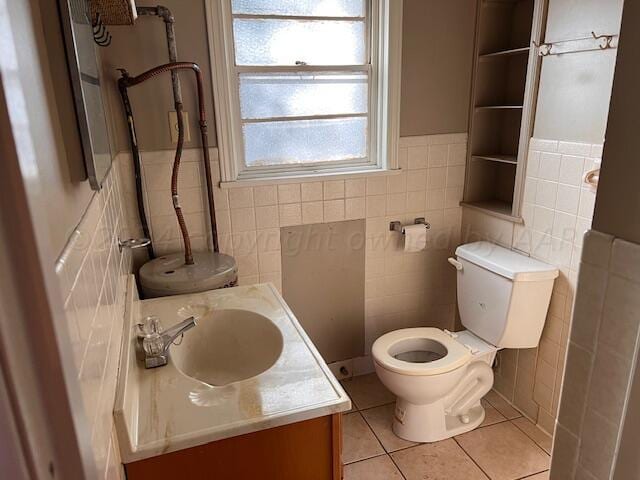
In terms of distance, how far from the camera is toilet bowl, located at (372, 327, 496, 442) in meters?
2.09

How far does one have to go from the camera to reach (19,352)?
15.2 inches

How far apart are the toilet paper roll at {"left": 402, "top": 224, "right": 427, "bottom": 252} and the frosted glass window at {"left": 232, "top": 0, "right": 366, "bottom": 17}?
108 cm

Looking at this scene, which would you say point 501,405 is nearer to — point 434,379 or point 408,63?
point 434,379

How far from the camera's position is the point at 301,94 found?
232cm

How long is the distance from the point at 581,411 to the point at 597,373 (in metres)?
0.08

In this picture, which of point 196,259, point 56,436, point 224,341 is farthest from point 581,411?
point 196,259

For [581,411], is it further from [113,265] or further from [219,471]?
[113,265]

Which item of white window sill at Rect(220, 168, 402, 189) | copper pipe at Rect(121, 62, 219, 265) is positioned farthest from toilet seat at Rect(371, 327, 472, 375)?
copper pipe at Rect(121, 62, 219, 265)

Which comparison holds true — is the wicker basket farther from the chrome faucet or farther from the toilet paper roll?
the toilet paper roll

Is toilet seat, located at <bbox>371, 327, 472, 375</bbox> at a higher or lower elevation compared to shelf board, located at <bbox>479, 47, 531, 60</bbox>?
lower

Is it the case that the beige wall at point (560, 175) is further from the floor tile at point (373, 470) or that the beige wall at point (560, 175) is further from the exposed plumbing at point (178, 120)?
the exposed plumbing at point (178, 120)

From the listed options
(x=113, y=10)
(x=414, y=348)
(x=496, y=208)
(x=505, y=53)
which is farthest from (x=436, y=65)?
(x=113, y=10)

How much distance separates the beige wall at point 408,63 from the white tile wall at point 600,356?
1753mm

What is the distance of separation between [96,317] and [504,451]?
201 centimetres
